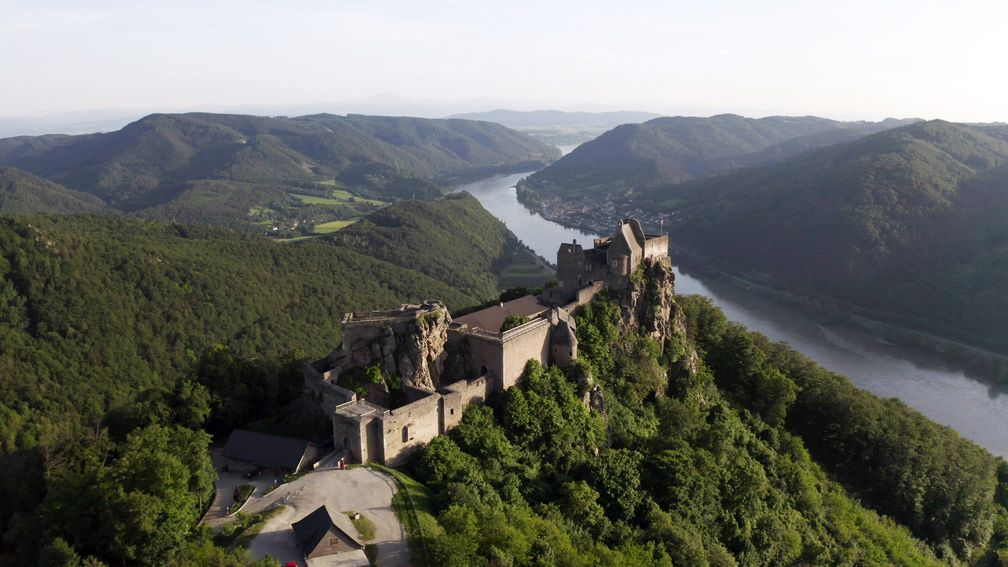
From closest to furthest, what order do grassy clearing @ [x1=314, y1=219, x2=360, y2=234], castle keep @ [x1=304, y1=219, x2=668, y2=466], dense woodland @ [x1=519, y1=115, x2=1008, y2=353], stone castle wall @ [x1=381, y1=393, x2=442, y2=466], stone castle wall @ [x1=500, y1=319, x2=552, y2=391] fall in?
stone castle wall @ [x1=381, y1=393, x2=442, y2=466], castle keep @ [x1=304, y1=219, x2=668, y2=466], stone castle wall @ [x1=500, y1=319, x2=552, y2=391], dense woodland @ [x1=519, y1=115, x2=1008, y2=353], grassy clearing @ [x1=314, y1=219, x2=360, y2=234]

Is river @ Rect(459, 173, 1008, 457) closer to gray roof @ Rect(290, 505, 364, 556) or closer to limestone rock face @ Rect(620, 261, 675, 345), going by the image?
limestone rock face @ Rect(620, 261, 675, 345)

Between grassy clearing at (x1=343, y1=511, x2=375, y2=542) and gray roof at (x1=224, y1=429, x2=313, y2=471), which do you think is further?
gray roof at (x1=224, y1=429, x2=313, y2=471)

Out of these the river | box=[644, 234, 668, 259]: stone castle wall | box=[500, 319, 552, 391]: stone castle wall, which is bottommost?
the river

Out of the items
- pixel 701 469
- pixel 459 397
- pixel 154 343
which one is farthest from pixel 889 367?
pixel 154 343

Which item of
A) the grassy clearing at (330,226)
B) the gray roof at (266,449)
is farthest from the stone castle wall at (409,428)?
the grassy clearing at (330,226)

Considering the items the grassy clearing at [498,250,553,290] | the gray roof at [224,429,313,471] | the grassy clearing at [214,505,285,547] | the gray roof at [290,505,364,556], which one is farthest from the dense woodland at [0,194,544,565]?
the grassy clearing at [498,250,553,290]

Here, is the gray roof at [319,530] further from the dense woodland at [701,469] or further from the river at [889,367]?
the river at [889,367]

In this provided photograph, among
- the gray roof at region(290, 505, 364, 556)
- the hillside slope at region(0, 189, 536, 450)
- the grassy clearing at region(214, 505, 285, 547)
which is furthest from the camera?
the hillside slope at region(0, 189, 536, 450)
